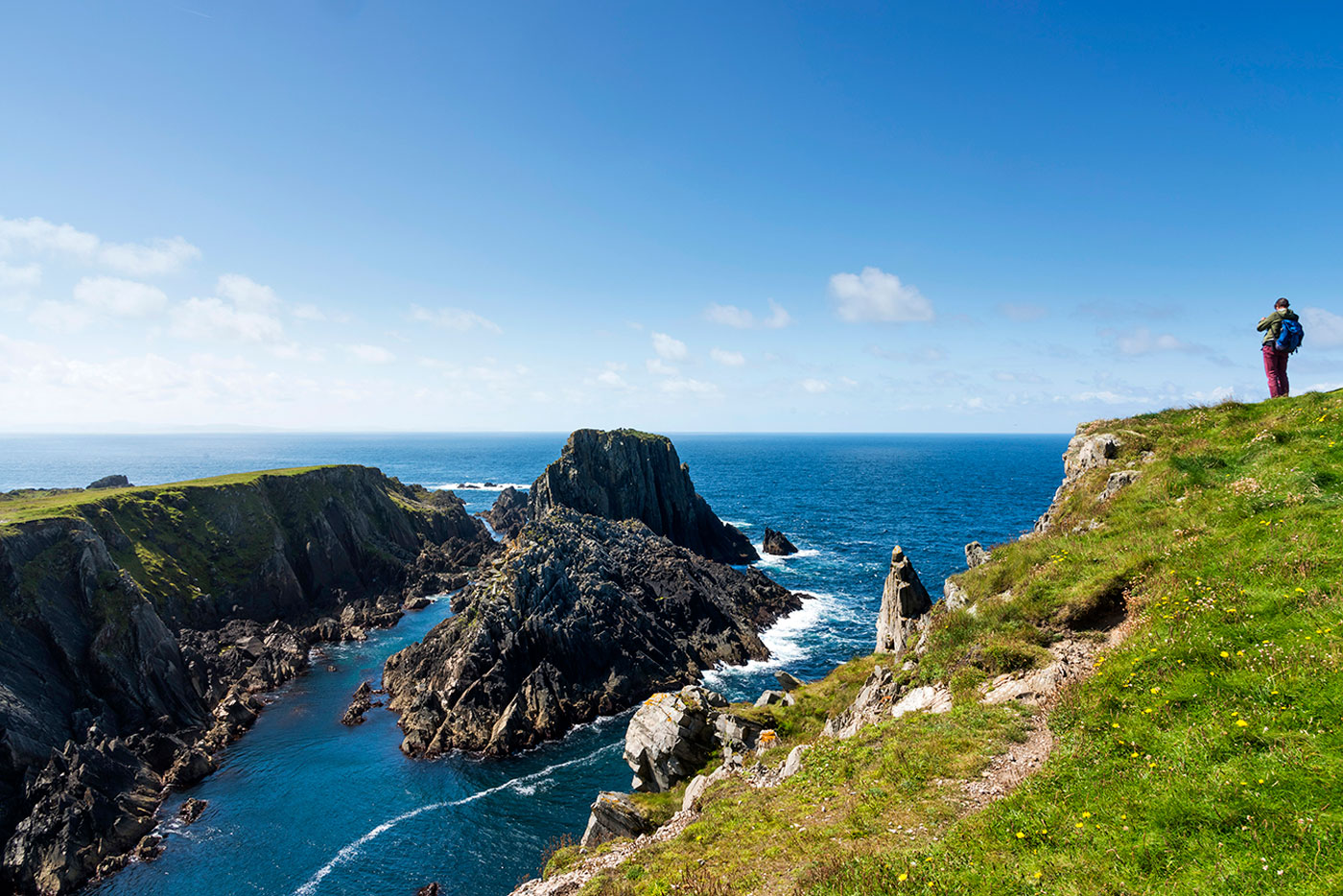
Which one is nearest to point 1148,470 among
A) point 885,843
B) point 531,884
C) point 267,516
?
point 885,843

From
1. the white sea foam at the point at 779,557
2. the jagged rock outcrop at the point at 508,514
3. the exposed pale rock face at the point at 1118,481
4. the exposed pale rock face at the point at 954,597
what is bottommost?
the white sea foam at the point at 779,557

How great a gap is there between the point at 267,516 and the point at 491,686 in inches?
2067

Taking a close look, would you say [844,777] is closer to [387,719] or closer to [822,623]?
[387,719]

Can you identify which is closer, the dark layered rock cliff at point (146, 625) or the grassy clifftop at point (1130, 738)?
the grassy clifftop at point (1130, 738)

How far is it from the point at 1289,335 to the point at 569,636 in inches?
1938

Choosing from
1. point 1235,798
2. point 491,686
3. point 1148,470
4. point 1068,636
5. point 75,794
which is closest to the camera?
point 1235,798

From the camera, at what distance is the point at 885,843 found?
1048cm

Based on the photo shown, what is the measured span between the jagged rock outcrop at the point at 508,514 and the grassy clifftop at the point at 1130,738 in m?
101

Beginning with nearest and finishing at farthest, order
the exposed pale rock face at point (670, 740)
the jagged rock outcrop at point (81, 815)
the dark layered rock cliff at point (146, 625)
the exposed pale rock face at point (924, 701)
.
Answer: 1. the exposed pale rock face at point (924, 701)
2. the exposed pale rock face at point (670, 740)
3. the jagged rock outcrop at point (81, 815)
4. the dark layered rock cliff at point (146, 625)

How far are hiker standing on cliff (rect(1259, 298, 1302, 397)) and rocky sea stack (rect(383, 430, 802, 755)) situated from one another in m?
43.8

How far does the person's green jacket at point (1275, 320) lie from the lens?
1972cm

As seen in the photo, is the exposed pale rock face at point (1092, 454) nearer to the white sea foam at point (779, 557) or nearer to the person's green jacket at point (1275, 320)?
the person's green jacket at point (1275, 320)

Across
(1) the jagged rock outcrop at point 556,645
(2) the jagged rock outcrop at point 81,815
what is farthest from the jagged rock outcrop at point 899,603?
(2) the jagged rock outcrop at point 81,815

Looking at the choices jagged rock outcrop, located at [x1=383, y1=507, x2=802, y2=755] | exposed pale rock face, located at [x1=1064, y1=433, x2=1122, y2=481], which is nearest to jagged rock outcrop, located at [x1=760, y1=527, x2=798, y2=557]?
jagged rock outcrop, located at [x1=383, y1=507, x2=802, y2=755]
